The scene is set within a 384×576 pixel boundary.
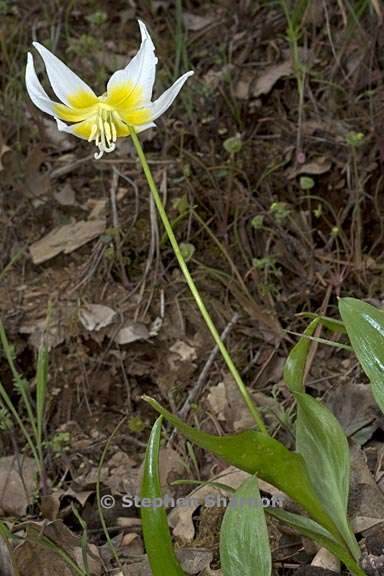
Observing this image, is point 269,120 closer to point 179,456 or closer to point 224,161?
point 224,161

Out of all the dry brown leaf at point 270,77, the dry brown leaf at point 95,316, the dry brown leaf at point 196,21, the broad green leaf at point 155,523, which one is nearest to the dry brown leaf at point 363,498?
the broad green leaf at point 155,523

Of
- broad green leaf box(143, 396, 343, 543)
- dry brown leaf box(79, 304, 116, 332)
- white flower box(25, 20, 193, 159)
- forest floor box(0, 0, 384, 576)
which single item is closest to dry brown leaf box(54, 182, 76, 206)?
forest floor box(0, 0, 384, 576)

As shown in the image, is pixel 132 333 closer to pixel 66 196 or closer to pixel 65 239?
pixel 65 239

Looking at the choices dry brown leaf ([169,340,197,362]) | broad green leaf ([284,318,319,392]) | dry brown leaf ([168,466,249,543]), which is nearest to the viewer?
broad green leaf ([284,318,319,392])

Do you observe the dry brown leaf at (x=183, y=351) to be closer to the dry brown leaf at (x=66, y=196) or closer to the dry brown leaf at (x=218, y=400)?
the dry brown leaf at (x=218, y=400)

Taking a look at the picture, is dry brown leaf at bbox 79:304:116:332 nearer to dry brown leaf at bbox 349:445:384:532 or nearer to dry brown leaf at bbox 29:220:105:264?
dry brown leaf at bbox 29:220:105:264

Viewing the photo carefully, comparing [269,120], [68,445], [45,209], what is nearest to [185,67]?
[269,120]
